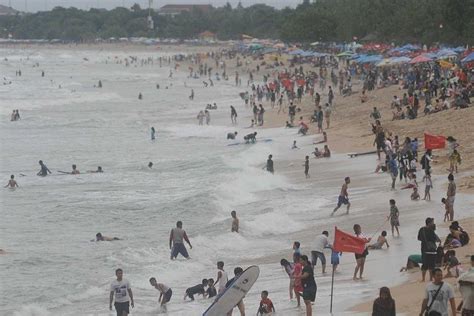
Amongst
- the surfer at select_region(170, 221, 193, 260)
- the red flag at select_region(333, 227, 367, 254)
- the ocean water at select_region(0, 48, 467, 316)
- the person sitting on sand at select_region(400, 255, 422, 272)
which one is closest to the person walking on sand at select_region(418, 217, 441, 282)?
the red flag at select_region(333, 227, 367, 254)

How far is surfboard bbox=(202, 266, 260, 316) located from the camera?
1246 cm

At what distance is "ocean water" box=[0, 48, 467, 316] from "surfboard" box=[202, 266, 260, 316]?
1862 millimetres

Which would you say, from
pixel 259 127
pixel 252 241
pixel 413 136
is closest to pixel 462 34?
pixel 259 127

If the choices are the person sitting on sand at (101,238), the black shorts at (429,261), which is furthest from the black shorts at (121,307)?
the person sitting on sand at (101,238)

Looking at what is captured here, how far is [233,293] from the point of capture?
41.4 feet

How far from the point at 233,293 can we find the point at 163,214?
1268cm

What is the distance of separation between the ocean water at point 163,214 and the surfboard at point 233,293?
1.86 metres

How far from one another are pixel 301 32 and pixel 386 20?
68.3 feet

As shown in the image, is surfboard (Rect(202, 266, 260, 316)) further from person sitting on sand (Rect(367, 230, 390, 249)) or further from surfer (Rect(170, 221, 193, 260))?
surfer (Rect(170, 221, 193, 260))

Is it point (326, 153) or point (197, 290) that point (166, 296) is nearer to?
point (197, 290)

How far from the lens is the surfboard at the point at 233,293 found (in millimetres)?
12456

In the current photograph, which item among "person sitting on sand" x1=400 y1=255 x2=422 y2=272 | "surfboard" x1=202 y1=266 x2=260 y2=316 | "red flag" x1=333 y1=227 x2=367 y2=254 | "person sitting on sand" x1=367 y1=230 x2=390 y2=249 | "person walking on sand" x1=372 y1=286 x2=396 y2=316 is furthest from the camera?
"person sitting on sand" x1=367 y1=230 x2=390 y2=249

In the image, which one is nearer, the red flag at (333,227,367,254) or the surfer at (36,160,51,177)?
the red flag at (333,227,367,254)

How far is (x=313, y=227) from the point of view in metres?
21.4
